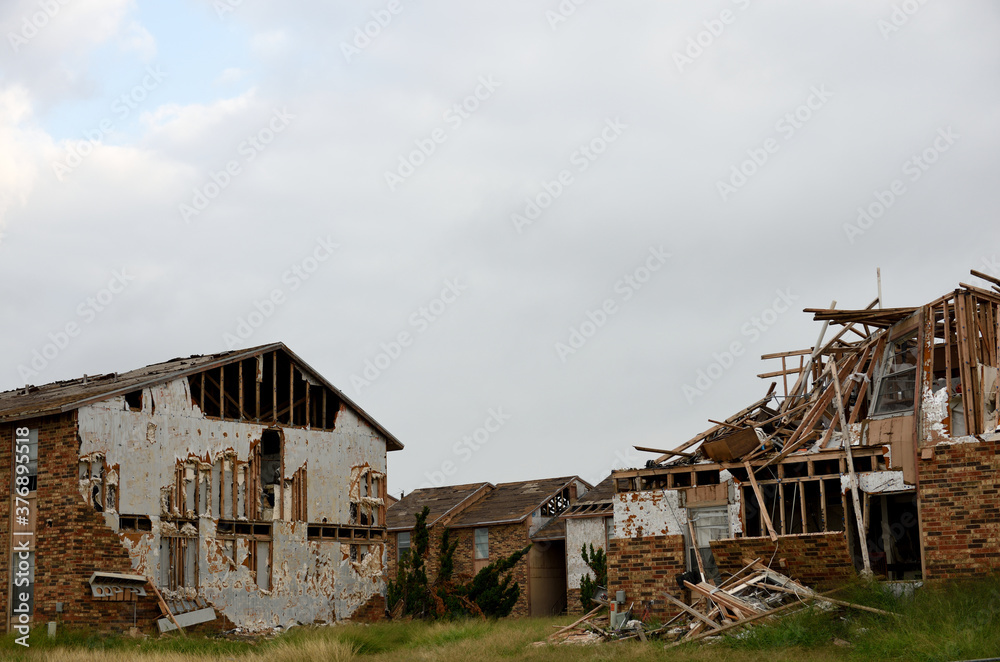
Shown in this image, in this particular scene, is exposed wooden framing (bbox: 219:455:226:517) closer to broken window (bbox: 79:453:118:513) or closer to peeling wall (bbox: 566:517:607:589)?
broken window (bbox: 79:453:118:513)

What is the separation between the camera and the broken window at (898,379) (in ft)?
61.6

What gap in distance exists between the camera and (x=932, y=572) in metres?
17.1

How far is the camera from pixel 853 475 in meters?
18.2

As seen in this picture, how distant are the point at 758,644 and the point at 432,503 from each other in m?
30.3

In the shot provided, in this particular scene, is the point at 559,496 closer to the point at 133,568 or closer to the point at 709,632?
the point at 133,568

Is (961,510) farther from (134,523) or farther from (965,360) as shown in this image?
(134,523)

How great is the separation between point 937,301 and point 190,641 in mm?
16998

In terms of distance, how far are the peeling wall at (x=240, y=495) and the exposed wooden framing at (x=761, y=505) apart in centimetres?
1303

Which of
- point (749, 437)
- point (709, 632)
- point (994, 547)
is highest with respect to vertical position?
point (749, 437)

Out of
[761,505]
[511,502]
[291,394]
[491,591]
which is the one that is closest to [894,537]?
[761,505]

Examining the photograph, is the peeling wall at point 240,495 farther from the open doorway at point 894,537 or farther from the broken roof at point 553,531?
the open doorway at point 894,537

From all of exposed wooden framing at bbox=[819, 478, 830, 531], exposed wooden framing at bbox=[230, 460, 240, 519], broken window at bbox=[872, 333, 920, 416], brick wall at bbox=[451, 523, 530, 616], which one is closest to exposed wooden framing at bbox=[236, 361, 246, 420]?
exposed wooden framing at bbox=[230, 460, 240, 519]

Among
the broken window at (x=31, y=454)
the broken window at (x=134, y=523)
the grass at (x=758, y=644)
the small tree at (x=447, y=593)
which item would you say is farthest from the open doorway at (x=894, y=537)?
the broken window at (x=31, y=454)

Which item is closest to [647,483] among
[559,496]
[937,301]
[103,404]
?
[937,301]
